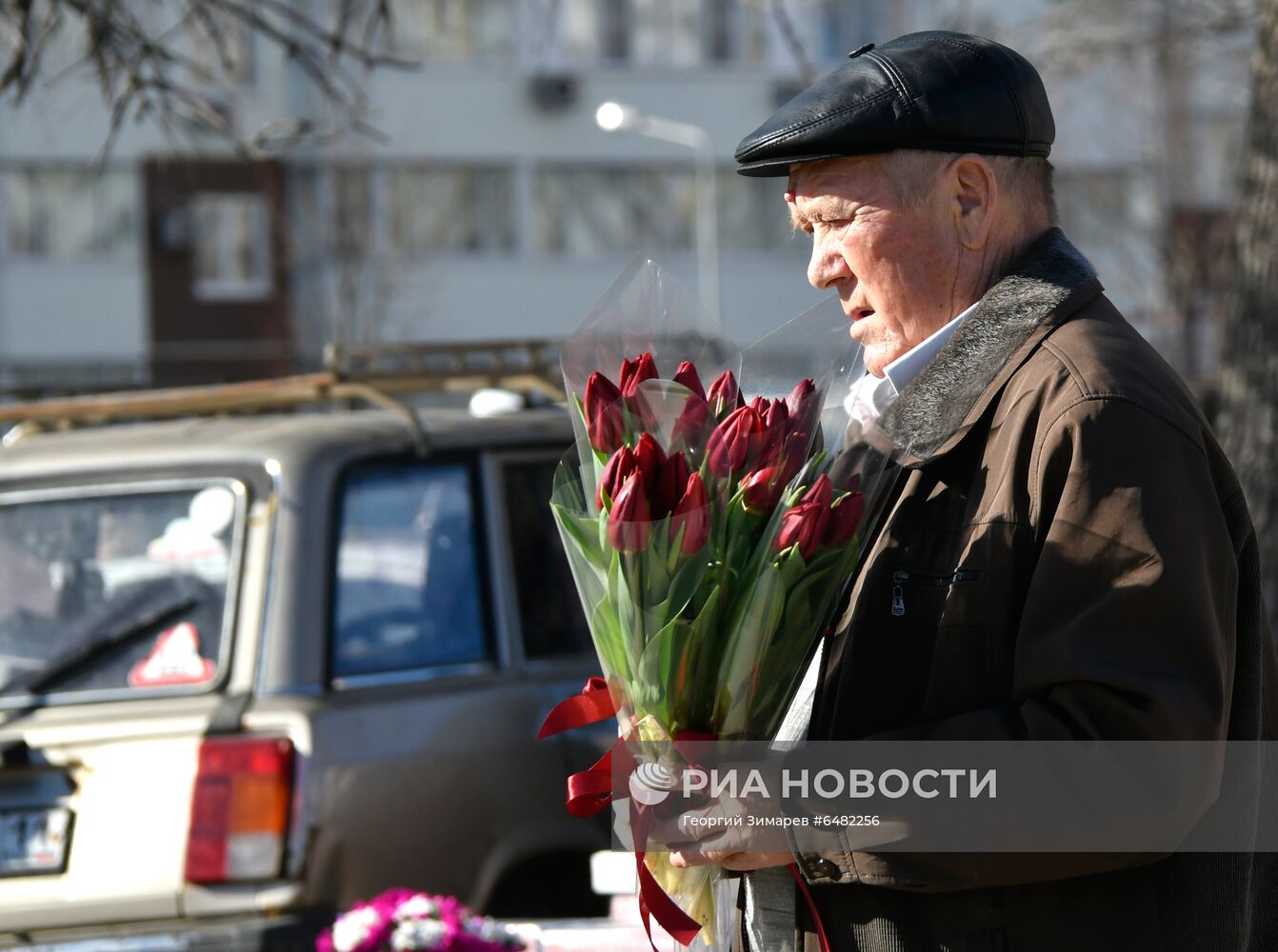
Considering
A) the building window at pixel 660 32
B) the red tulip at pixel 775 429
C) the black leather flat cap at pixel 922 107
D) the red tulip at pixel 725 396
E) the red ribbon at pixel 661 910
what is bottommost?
the red ribbon at pixel 661 910

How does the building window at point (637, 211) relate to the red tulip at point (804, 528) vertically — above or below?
above

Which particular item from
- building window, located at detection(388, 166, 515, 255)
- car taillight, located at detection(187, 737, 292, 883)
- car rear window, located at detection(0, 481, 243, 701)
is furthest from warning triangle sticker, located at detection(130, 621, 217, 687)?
building window, located at detection(388, 166, 515, 255)

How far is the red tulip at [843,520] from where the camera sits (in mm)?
2064

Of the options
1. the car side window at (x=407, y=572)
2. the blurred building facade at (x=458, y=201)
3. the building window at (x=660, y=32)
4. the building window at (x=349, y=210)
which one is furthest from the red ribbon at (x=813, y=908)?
the building window at (x=660, y=32)

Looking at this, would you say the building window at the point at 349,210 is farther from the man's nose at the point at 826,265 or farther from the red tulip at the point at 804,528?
the red tulip at the point at 804,528

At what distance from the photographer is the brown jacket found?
1.85 metres

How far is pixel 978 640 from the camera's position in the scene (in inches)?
78.8

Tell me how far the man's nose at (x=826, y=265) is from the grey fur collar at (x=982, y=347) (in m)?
0.20

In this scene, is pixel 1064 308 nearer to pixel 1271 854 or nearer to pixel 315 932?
pixel 1271 854

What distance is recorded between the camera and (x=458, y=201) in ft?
104

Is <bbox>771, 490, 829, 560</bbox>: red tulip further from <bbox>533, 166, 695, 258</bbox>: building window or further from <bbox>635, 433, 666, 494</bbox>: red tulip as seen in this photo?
<bbox>533, 166, 695, 258</bbox>: building window

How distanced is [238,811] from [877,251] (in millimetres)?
2119

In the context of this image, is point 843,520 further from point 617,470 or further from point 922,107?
point 922,107

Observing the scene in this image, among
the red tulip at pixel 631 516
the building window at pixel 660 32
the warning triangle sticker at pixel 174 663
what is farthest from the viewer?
the building window at pixel 660 32
